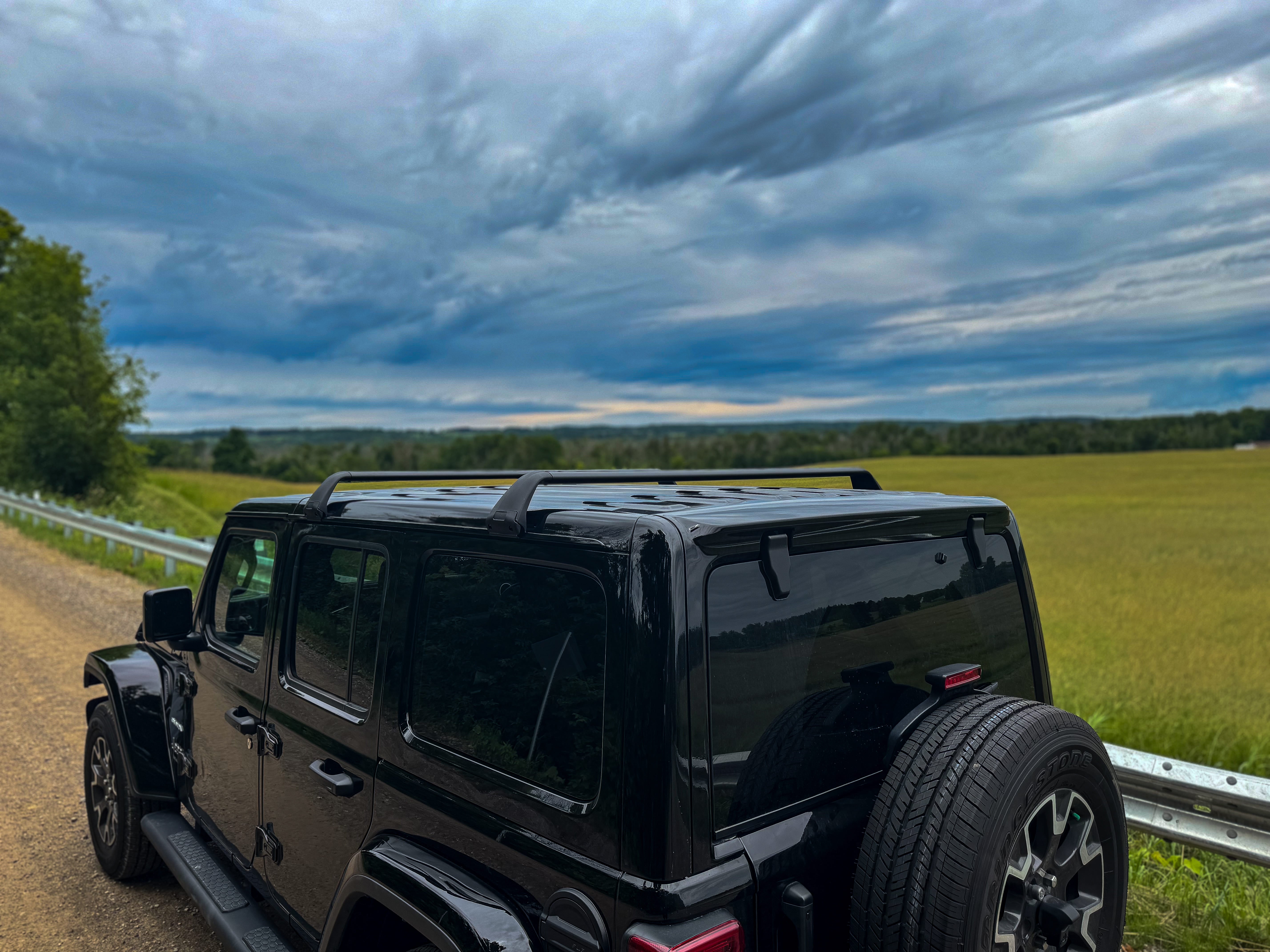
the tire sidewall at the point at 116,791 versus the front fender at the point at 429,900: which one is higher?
the front fender at the point at 429,900

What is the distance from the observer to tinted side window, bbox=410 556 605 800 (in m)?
1.79

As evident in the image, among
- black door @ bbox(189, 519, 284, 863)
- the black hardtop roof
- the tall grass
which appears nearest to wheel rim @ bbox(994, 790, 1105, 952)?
the black hardtop roof

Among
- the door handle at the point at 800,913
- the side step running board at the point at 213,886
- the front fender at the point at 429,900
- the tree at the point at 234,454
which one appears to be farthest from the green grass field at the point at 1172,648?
the tree at the point at 234,454

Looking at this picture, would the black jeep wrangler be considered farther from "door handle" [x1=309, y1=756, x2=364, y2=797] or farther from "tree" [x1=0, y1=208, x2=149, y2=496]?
"tree" [x1=0, y1=208, x2=149, y2=496]

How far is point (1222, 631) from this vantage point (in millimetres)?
9312

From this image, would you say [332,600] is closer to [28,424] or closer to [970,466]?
[28,424]

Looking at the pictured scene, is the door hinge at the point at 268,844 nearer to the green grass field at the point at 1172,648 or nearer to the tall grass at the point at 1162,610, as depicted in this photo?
the green grass field at the point at 1172,648

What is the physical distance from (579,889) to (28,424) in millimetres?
35597

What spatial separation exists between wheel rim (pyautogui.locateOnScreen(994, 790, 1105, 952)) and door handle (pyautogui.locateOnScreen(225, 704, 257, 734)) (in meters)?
2.46

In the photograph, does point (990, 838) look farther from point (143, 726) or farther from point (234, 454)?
point (234, 454)

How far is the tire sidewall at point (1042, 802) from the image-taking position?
1.75 metres

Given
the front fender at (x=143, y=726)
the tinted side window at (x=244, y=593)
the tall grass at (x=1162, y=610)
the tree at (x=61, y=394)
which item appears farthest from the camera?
the tree at (x=61, y=394)

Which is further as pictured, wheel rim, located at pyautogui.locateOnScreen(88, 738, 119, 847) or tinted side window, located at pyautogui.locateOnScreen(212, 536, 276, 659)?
wheel rim, located at pyautogui.locateOnScreen(88, 738, 119, 847)

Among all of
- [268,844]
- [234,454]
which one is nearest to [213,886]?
[268,844]
